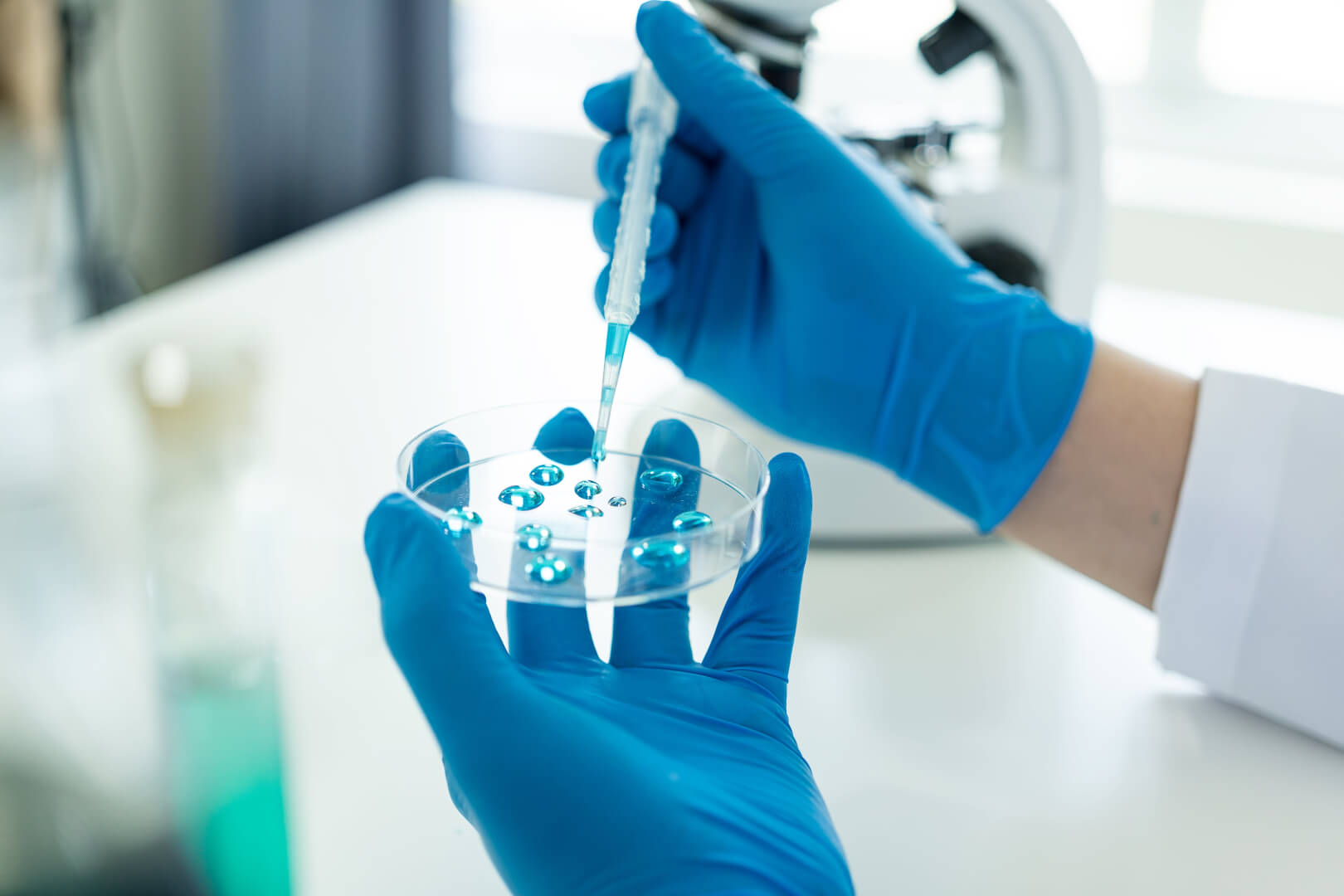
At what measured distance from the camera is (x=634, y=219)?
2.46 feet

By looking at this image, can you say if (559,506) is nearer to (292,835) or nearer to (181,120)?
(292,835)

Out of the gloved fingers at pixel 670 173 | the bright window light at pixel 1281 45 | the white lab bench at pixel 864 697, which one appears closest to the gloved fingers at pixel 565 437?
the white lab bench at pixel 864 697

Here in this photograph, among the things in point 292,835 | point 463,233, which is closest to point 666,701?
point 292,835

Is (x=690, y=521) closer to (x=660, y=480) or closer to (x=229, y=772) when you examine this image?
(x=660, y=480)

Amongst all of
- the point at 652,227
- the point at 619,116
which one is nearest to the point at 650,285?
the point at 652,227

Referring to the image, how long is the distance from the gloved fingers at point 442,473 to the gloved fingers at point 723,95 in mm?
405

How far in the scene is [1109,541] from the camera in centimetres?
85

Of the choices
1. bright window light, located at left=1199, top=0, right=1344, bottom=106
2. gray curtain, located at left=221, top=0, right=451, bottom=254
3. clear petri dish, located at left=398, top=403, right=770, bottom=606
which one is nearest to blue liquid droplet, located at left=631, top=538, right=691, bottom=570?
clear petri dish, located at left=398, top=403, right=770, bottom=606

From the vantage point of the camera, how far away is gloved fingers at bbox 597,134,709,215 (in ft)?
3.03

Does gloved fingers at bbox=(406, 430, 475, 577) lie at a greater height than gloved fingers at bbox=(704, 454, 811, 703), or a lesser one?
greater

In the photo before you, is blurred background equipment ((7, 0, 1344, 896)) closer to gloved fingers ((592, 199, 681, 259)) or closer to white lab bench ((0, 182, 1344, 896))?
white lab bench ((0, 182, 1344, 896))

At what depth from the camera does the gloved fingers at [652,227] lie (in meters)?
0.92

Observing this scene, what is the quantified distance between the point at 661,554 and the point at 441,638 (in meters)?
0.11

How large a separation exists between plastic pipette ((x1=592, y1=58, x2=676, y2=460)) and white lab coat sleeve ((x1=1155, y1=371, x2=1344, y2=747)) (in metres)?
0.44
